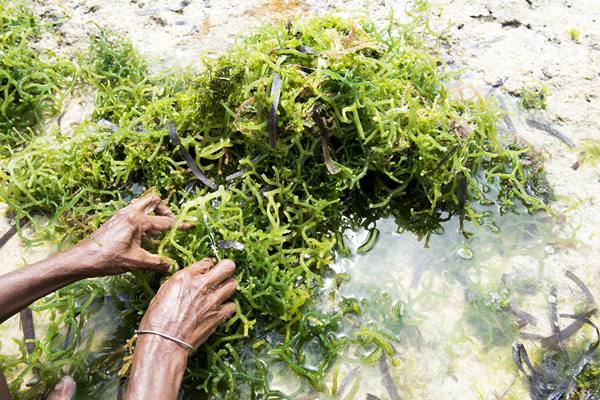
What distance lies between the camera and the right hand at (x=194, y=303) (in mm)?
2559

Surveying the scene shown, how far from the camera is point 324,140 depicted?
3.18 m

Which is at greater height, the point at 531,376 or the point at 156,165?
the point at 156,165

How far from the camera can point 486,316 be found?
9.97 feet

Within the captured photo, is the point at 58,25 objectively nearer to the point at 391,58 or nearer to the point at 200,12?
the point at 200,12

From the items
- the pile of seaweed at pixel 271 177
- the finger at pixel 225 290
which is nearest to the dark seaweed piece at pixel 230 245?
the pile of seaweed at pixel 271 177

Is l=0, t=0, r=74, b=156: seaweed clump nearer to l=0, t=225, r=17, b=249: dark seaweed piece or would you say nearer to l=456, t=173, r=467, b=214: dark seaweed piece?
l=0, t=225, r=17, b=249: dark seaweed piece

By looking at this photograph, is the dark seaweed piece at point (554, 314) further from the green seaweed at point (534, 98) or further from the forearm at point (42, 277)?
the forearm at point (42, 277)

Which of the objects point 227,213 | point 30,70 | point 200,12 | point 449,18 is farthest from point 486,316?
point 30,70

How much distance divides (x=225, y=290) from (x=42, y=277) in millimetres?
881

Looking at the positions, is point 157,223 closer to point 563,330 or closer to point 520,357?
point 520,357

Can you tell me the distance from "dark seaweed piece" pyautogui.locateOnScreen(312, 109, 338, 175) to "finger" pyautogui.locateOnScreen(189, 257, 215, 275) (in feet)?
2.81

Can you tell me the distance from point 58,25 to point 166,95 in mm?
1355

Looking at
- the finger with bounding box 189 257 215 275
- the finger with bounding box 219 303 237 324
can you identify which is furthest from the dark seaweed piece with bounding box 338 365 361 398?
the finger with bounding box 189 257 215 275

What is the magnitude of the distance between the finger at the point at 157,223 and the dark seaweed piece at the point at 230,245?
11.7 inches
